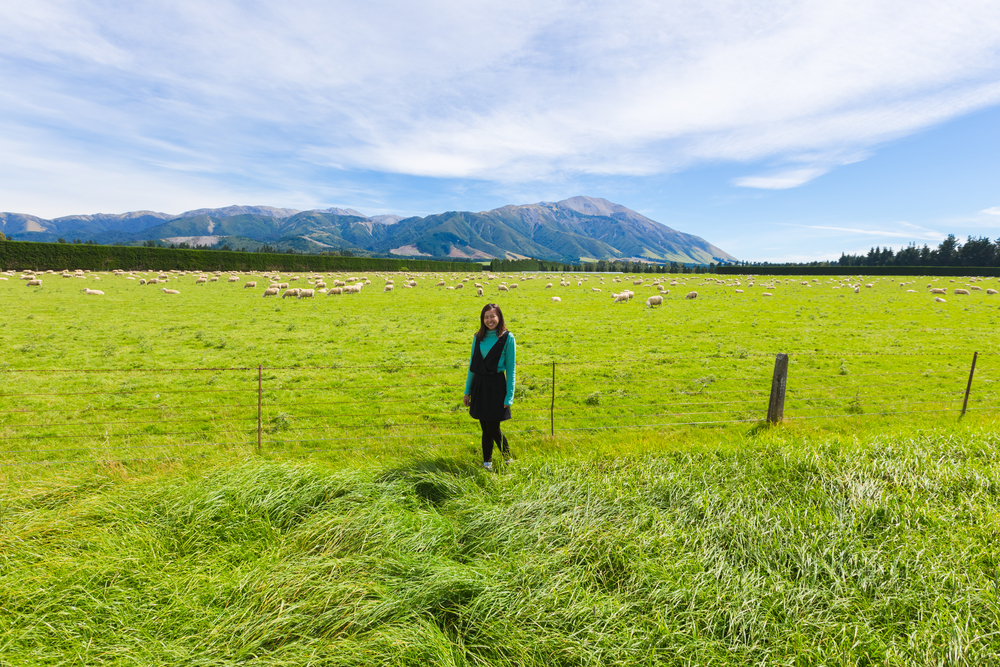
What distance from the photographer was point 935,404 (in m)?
9.97

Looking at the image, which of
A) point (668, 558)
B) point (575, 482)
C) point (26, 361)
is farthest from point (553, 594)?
point (26, 361)

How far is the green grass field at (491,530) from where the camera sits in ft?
10.6

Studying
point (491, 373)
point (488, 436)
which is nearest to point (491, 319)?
point (491, 373)

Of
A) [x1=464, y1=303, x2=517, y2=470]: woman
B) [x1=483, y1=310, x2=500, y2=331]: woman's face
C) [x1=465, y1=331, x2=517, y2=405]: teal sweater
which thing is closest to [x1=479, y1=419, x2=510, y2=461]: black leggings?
[x1=464, y1=303, x2=517, y2=470]: woman

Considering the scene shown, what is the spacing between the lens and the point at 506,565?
158 inches

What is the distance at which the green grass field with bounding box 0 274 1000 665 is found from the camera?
10.6 feet

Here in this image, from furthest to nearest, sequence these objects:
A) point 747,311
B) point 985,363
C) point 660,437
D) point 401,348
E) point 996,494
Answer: point 747,311
point 401,348
point 985,363
point 660,437
point 996,494

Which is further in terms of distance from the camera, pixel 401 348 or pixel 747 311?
pixel 747 311

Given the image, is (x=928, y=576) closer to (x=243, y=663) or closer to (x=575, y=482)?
(x=575, y=482)

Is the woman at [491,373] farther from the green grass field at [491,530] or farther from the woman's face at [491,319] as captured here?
the green grass field at [491,530]

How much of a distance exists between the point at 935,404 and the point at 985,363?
6953 millimetres

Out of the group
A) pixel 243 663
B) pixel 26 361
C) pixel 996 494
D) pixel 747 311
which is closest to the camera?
pixel 243 663

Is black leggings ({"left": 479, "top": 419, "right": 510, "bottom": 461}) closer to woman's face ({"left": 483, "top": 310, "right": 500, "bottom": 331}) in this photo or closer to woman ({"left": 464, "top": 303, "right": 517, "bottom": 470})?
woman ({"left": 464, "top": 303, "right": 517, "bottom": 470})

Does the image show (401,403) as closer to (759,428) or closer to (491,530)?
(491,530)
